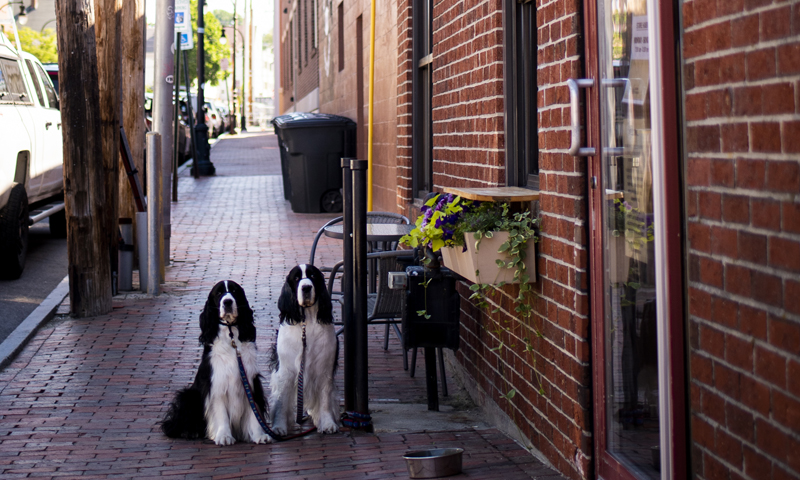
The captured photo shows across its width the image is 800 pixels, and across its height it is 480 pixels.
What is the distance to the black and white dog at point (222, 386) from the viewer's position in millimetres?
4672

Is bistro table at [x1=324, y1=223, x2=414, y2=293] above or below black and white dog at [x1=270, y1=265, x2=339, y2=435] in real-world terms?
above

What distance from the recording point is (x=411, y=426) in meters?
5.09

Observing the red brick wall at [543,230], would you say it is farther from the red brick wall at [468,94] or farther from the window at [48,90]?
the window at [48,90]

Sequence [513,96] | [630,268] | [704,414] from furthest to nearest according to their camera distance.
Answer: [513,96]
[630,268]
[704,414]

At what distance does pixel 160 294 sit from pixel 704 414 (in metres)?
6.95

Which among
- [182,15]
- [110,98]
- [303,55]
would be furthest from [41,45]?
[110,98]

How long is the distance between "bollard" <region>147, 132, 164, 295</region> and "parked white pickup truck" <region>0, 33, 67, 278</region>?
1.59 meters

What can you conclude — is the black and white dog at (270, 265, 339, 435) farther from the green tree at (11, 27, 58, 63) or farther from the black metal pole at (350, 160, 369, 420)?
the green tree at (11, 27, 58, 63)

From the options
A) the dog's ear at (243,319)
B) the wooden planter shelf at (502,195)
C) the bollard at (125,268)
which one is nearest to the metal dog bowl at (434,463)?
the dog's ear at (243,319)

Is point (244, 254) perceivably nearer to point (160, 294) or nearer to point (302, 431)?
point (160, 294)

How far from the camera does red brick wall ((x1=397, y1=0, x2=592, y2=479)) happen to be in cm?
380

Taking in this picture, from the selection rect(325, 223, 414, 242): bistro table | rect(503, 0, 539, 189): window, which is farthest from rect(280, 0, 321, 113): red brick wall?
rect(503, 0, 539, 189): window

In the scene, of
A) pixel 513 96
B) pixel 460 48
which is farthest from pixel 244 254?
pixel 513 96

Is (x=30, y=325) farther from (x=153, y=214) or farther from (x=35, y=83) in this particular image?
(x=35, y=83)
